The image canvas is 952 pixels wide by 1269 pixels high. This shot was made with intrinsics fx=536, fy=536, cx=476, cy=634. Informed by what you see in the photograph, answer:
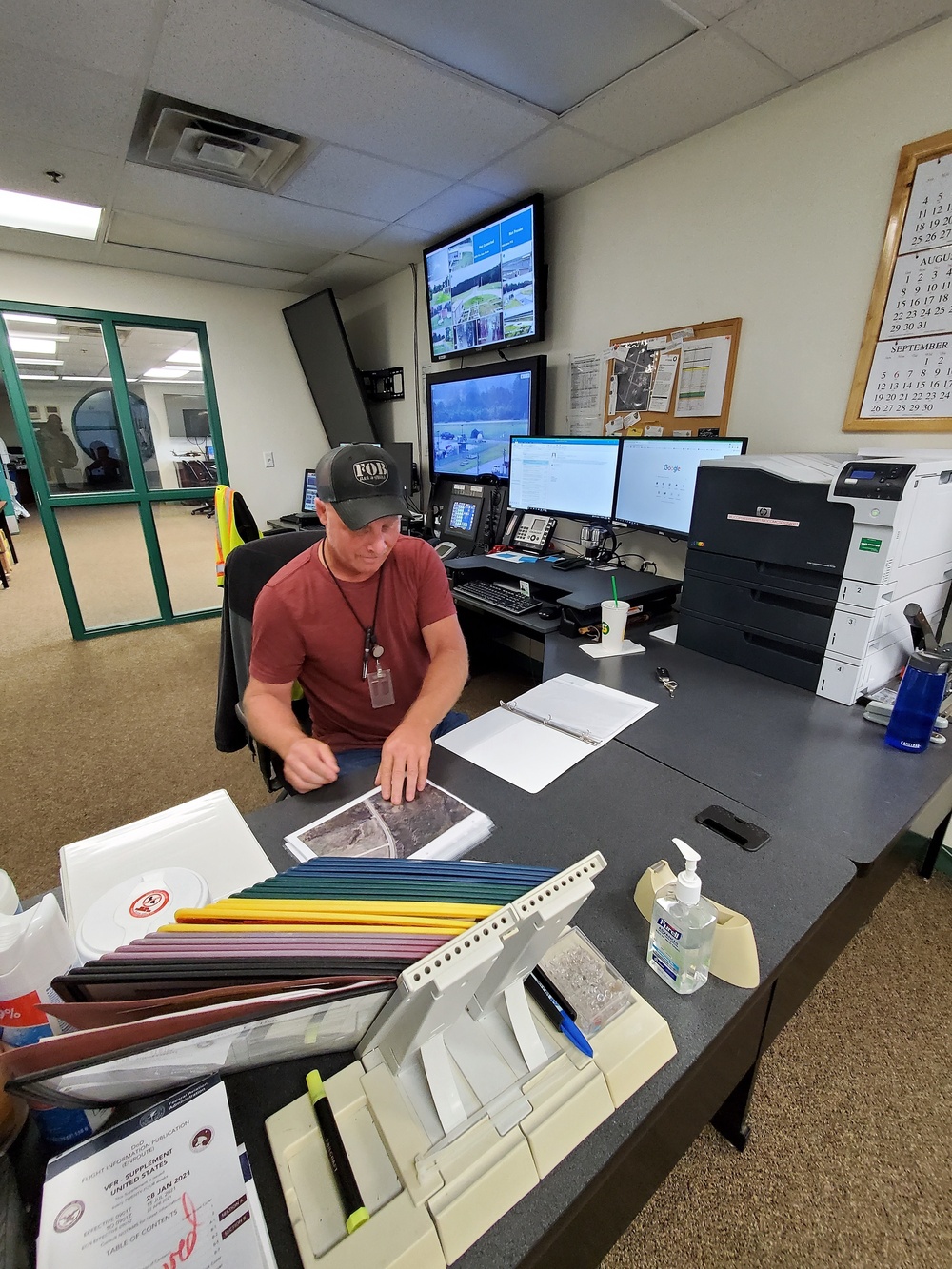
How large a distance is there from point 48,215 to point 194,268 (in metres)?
0.91

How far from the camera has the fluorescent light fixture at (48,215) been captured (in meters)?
2.61

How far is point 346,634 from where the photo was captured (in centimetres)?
137

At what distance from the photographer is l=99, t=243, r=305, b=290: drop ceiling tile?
3322mm

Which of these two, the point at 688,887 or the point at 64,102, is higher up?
the point at 64,102

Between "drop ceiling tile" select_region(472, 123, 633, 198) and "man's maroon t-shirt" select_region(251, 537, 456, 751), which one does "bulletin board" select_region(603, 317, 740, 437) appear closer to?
"drop ceiling tile" select_region(472, 123, 633, 198)

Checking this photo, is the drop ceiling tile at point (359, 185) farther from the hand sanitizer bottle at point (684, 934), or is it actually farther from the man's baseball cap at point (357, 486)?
the hand sanitizer bottle at point (684, 934)

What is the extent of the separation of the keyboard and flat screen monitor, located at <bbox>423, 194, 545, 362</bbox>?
4.24 feet

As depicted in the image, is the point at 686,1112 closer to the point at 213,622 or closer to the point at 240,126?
the point at 240,126

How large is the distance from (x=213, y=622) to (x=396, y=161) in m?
3.45

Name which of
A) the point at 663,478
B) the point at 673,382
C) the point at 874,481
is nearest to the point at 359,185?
the point at 673,382

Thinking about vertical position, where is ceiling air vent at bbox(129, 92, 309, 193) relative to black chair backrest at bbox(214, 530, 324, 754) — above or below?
above

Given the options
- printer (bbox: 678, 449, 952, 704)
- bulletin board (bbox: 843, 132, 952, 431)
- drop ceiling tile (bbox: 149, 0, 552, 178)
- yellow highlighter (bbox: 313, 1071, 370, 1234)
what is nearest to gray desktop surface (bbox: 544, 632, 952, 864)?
printer (bbox: 678, 449, 952, 704)

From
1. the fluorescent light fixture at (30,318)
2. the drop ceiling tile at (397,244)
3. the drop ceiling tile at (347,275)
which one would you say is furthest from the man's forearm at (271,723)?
the fluorescent light fixture at (30,318)

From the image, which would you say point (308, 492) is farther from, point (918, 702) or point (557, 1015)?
point (557, 1015)
